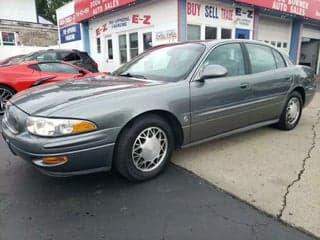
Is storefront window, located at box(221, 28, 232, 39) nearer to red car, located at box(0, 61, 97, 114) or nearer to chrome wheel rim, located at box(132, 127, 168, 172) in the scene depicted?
red car, located at box(0, 61, 97, 114)

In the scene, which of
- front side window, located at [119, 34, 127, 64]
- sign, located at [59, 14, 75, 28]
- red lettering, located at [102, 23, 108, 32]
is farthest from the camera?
sign, located at [59, 14, 75, 28]

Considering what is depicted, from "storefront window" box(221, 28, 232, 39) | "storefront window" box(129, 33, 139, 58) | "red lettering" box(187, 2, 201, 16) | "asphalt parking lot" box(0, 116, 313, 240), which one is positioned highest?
"red lettering" box(187, 2, 201, 16)

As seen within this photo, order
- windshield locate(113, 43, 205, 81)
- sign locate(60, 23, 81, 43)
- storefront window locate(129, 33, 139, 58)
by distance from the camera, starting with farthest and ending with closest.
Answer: sign locate(60, 23, 81, 43) < storefront window locate(129, 33, 139, 58) < windshield locate(113, 43, 205, 81)

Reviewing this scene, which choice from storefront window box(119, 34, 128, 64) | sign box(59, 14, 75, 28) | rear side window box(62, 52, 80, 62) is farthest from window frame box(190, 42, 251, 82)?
sign box(59, 14, 75, 28)

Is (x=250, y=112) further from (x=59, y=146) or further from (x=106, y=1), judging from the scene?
(x=106, y=1)

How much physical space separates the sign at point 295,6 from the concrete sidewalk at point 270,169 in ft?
25.4

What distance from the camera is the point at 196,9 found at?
A: 1027 centimetres

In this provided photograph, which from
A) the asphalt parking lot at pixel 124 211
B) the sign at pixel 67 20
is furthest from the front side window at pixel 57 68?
the sign at pixel 67 20

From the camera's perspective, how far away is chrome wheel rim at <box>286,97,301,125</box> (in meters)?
4.96

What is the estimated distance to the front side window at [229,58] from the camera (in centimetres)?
378

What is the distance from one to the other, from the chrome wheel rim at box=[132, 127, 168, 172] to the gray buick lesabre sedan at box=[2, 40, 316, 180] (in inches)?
0.4

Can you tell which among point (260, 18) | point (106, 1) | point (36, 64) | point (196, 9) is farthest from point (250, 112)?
point (260, 18)

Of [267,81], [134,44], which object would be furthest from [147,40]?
[267,81]

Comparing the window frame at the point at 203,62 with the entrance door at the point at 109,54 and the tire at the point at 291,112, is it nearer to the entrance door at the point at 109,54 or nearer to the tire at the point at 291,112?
the tire at the point at 291,112
